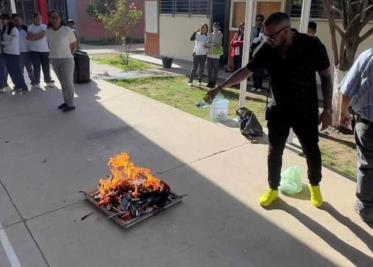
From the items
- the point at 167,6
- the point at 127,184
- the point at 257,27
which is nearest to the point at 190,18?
the point at 167,6

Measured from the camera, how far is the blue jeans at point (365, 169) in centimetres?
302

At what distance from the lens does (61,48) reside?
6.43 m

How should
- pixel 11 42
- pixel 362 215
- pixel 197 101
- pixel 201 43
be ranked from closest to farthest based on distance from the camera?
pixel 362 215 → pixel 11 42 → pixel 197 101 → pixel 201 43

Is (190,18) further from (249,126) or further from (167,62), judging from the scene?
(249,126)

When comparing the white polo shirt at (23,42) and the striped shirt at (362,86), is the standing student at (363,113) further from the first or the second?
the white polo shirt at (23,42)

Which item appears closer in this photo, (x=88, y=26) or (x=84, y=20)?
(x=84, y=20)

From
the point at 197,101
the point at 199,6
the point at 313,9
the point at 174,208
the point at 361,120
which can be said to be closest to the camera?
the point at 361,120

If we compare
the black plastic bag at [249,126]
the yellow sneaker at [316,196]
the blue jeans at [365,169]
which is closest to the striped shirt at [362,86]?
the blue jeans at [365,169]

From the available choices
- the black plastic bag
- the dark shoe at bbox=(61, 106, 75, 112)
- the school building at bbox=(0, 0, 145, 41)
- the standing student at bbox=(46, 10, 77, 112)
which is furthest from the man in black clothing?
the school building at bbox=(0, 0, 145, 41)

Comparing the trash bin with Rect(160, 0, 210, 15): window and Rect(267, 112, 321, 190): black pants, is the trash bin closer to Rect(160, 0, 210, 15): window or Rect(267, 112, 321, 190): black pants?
Rect(160, 0, 210, 15): window

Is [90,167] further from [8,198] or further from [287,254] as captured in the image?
[287,254]

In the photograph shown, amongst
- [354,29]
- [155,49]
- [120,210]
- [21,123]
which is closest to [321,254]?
[120,210]

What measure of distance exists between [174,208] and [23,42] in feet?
21.3

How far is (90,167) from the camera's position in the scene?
443 centimetres
